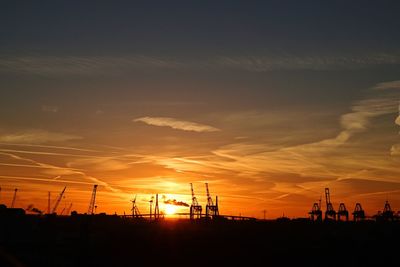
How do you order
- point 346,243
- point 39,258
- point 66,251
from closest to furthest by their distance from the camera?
1. point 39,258
2. point 66,251
3. point 346,243

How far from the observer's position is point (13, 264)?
381 inches

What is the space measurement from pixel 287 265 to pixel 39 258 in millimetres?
31527

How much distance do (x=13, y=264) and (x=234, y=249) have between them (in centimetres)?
6664

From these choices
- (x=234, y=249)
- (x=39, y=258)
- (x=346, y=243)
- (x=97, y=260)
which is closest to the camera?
(x=39, y=258)

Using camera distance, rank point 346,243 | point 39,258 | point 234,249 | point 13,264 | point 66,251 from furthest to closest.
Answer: point 346,243, point 234,249, point 66,251, point 39,258, point 13,264

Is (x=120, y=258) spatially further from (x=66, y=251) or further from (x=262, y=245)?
(x=262, y=245)

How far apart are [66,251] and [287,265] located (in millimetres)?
29861

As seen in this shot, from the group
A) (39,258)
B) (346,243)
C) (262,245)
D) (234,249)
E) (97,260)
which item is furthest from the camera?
(346,243)

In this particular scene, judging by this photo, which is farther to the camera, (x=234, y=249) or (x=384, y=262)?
(x=234, y=249)

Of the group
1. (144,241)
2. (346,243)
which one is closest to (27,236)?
(144,241)

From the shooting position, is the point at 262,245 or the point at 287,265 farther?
the point at 262,245

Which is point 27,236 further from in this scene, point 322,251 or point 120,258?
point 322,251

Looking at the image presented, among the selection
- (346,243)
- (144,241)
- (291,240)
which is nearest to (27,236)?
(144,241)

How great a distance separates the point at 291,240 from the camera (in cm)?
9012
